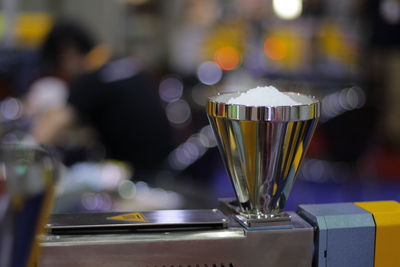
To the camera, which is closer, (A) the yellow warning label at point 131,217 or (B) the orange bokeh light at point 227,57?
(A) the yellow warning label at point 131,217

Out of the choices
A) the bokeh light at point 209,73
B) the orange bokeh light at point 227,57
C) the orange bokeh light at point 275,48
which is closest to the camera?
the bokeh light at point 209,73

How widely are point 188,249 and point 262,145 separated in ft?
0.51

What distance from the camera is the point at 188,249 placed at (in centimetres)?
85

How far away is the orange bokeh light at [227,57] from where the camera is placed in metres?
6.07

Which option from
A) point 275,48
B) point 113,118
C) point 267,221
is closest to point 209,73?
point 275,48

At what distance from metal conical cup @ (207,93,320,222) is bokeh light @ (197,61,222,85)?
4365 millimetres

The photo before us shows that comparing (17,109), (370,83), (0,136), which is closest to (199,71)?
(370,83)

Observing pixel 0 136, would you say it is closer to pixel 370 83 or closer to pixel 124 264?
pixel 124 264

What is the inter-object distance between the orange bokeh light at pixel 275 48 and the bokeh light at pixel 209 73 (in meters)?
0.61

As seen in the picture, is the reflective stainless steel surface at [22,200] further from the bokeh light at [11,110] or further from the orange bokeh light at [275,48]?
the orange bokeh light at [275,48]

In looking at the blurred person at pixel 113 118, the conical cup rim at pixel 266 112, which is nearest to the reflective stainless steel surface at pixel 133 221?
the conical cup rim at pixel 266 112

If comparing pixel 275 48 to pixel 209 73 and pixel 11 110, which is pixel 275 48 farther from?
pixel 11 110

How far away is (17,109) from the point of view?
3.60 meters

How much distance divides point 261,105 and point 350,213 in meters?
0.21
